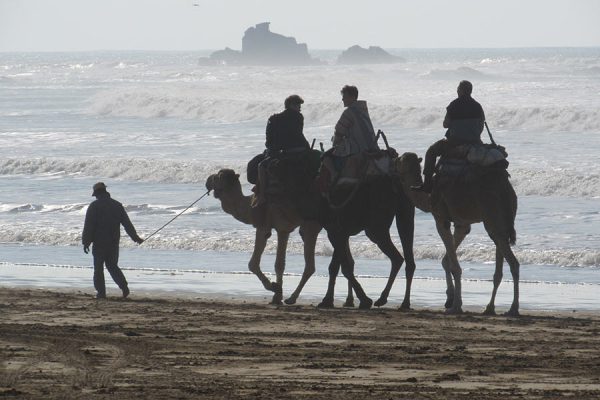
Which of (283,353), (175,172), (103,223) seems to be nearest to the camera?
(283,353)

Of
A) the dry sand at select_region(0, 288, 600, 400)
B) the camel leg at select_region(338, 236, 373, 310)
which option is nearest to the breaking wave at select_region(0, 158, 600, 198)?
the camel leg at select_region(338, 236, 373, 310)

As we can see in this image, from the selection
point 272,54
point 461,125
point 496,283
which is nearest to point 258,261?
point 496,283

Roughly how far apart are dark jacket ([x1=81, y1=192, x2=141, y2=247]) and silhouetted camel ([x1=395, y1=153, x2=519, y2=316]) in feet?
10.8

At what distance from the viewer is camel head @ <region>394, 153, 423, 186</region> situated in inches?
599

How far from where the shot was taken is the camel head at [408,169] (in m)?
15.2

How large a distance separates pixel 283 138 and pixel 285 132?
0.07m

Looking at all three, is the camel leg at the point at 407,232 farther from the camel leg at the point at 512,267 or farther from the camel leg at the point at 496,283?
the camel leg at the point at 512,267

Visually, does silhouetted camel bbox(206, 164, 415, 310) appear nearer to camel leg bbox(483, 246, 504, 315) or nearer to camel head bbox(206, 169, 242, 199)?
camel head bbox(206, 169, 242, 199)

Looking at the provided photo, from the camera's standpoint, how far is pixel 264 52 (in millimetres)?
189625

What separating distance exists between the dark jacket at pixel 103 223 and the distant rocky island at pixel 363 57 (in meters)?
176

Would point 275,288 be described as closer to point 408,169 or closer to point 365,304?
point 365,304

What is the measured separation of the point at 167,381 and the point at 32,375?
953 millimetres

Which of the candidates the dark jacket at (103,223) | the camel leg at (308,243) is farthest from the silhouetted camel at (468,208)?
the dark jacket at (103,223)

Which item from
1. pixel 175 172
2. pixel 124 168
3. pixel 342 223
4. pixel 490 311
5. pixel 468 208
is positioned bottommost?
pixel 124 168
